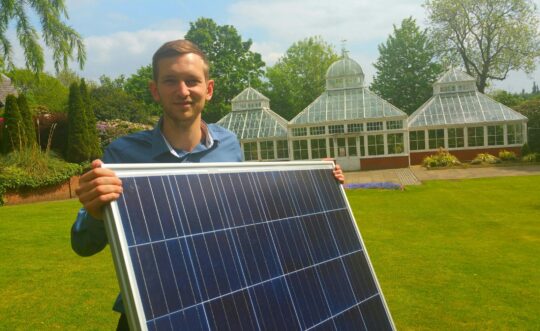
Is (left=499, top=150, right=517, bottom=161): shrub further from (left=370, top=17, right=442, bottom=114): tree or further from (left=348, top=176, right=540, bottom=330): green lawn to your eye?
(left=370, top=17, right=442, bottom=114): tree

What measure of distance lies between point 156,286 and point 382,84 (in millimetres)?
59838

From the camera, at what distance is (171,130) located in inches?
122

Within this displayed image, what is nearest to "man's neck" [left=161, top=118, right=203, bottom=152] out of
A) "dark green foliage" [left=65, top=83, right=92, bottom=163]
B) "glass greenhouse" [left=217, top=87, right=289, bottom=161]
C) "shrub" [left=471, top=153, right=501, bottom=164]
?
"dark green foliage" [left=65, top=83, right=92, bottom=163]

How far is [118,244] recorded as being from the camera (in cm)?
193

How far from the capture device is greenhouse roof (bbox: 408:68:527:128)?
37375mm

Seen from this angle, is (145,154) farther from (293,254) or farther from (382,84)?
(382,84)

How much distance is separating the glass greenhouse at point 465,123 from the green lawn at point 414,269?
2117cm

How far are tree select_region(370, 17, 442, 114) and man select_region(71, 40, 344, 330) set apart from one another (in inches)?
2240

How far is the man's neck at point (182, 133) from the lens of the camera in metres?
3.07

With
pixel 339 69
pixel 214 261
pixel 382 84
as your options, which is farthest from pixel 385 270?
pixel 382 84

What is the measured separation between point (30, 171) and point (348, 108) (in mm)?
22699

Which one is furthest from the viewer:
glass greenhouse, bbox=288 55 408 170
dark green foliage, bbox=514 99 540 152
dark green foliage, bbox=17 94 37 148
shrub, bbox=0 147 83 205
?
glass greenhouse, bbox=288 55 408 170

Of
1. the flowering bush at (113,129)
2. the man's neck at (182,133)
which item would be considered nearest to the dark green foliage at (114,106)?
the flowering bush at (113,129)

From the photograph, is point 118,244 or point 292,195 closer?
point 118,244
